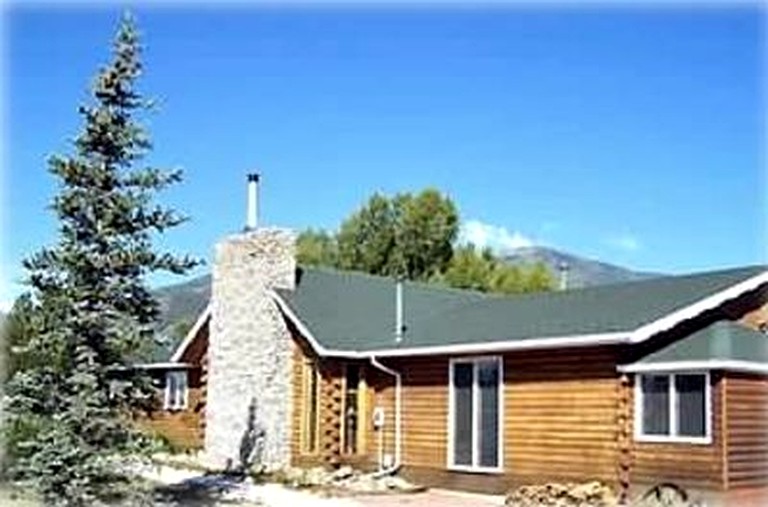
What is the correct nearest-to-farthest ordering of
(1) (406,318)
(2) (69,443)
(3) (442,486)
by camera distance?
(2) (69,443) < (3) (442,486) < (1) (406,318)

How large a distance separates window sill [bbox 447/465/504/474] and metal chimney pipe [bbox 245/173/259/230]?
8.01 meters

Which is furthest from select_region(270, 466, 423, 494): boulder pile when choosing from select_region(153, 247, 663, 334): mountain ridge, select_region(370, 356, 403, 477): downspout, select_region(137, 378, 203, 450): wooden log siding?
select_region(153, 247, 663, 334): mountain ridge

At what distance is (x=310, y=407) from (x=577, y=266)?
124ft

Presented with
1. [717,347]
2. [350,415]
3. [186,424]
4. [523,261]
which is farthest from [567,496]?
[523,261]

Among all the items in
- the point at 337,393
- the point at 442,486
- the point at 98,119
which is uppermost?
the point at 98,119

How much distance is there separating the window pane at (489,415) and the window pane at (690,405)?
3684mm

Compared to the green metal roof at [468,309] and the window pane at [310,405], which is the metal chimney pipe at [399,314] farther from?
the window pane at [310,405]

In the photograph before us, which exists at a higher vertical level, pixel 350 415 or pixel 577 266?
pixel 577 266

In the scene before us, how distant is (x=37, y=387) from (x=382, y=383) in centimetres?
852

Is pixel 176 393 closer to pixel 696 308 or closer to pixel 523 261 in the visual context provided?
pixel 696 308

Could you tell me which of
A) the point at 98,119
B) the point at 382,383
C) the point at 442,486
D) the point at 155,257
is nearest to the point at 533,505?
the point at 442,486

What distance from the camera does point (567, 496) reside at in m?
17.3

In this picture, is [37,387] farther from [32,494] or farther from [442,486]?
[442,486]

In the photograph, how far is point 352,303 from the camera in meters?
25.3
